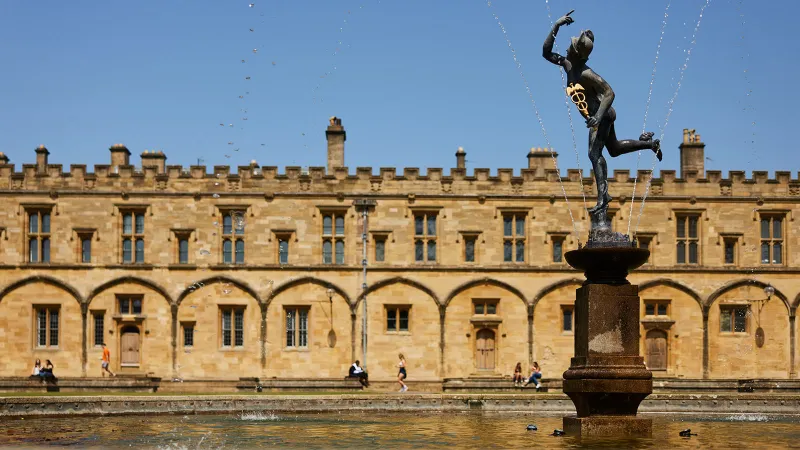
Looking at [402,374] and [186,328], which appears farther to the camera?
[186,328]

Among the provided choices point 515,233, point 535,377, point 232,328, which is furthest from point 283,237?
point 535,377

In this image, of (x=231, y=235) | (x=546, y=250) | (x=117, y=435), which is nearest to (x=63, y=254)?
(x=231, y=235)

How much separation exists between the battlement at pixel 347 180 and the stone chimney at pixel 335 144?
4 cm

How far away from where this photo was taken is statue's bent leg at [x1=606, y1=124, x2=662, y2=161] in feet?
64.3

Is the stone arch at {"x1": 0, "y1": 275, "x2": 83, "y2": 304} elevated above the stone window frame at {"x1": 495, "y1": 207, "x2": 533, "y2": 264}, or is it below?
below

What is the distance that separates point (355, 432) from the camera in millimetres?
20656

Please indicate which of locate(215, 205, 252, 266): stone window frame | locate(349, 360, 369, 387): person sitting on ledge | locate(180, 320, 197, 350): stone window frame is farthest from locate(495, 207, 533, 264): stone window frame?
locate(180, 320, 197, 350): stone window frame

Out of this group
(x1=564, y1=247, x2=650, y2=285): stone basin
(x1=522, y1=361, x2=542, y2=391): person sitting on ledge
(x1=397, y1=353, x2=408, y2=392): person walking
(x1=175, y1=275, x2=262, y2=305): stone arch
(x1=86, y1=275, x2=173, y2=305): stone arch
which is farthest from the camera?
(x1=175, y1=275, x2=262, y2=305): stone arch

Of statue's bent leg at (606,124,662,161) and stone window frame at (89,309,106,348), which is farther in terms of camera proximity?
stone window frame at (89,309,106,348)

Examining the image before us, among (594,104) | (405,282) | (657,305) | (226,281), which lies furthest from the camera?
(657,305)

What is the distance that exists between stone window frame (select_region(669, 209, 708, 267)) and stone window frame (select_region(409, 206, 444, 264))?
10091 millimetres

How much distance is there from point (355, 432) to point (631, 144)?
694cm

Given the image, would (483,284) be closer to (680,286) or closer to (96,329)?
(680,286)

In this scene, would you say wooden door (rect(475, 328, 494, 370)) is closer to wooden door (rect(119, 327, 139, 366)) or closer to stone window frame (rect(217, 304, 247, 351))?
stone window frame (rect(217, 304, 247, 351))
